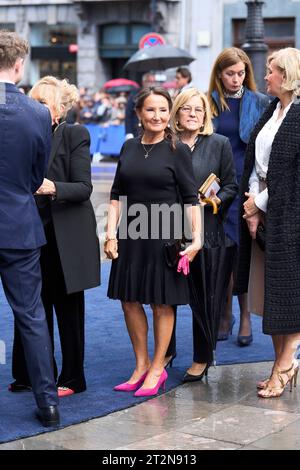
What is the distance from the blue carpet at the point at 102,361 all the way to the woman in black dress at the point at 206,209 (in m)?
0.30

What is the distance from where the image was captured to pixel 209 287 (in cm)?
628

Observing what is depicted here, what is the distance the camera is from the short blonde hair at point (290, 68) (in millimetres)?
5836

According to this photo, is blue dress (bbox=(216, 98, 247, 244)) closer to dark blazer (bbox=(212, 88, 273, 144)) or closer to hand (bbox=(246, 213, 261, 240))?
dark blazer (bbox=(212, 88, 273, 144))

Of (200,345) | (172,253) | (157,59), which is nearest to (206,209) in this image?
(172,253)

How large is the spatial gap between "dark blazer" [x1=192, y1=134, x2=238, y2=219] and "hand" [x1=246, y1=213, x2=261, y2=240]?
0.54m

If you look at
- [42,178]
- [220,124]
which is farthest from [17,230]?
[220,124]

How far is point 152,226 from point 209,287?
26.8 inches

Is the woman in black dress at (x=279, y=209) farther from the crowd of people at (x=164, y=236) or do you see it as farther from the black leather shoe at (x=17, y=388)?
the black leather shoe at (x=17, y=388)

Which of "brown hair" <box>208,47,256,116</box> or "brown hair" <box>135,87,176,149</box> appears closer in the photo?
"brown hair" <box>135,87,176,149</box>

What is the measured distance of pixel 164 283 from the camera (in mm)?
5871

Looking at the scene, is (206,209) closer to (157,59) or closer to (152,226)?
(152,226)

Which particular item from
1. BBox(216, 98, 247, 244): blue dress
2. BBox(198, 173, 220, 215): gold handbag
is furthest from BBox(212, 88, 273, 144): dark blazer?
BBox(198, 173, 220, 215): gold handbag

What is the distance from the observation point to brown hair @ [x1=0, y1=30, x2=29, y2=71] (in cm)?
499

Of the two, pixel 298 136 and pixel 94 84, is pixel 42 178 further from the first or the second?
pixel 94 84
